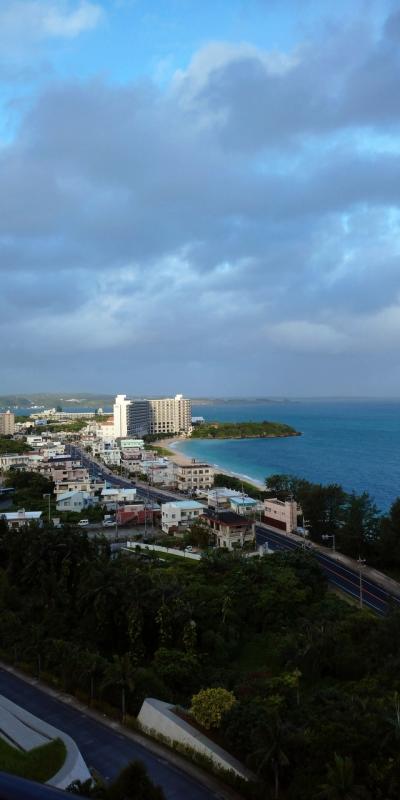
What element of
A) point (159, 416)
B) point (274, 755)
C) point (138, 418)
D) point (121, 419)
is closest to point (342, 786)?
point (274, 755)

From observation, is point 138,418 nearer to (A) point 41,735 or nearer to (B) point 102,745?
(B) point 102,745

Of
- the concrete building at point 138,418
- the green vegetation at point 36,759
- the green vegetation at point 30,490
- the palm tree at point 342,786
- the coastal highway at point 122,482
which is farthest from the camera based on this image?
the concrete building at point 138,418

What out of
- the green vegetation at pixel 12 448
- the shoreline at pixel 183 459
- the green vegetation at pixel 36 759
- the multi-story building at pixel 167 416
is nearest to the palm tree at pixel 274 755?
the green vegetation at pixel 36 759

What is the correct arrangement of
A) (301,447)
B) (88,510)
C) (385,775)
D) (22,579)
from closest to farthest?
(385,775)
(22,579)
(88,510)
(301,447)

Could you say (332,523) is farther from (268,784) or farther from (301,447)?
(301,447)

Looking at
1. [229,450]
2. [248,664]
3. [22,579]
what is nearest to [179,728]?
[248,664]

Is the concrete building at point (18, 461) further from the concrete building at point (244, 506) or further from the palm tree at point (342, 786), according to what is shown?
the palm tree at point (342, 786)
